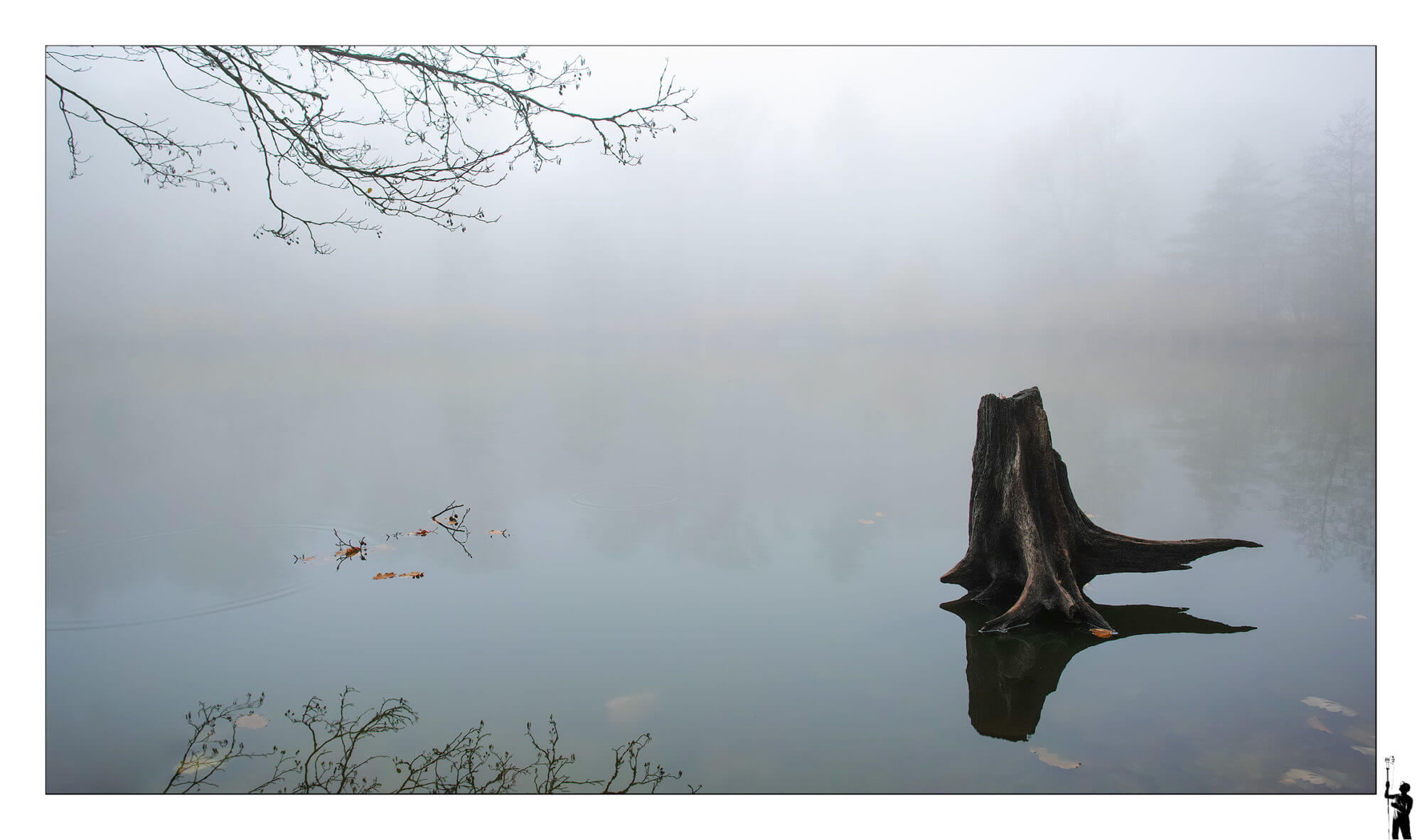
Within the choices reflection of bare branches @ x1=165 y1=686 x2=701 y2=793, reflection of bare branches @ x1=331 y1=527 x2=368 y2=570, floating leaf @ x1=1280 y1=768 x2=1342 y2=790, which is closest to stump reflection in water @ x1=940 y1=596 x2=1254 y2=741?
floating leaf @ x1=1280 y1=768 x2=1342 y2=790

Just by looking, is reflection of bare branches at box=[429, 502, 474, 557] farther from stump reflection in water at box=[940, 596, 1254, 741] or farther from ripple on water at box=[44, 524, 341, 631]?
stump reflection in water at box=[940, 596, 1254, 741]

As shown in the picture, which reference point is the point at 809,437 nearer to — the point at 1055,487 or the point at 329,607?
the point at 1055,487

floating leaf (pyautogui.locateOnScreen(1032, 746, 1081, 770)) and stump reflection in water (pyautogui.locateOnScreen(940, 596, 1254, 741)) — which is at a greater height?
stump reflection in water (pyautogui.locateOnScreen(940, 596, 1254, 741))

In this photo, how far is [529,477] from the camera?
6941 mm

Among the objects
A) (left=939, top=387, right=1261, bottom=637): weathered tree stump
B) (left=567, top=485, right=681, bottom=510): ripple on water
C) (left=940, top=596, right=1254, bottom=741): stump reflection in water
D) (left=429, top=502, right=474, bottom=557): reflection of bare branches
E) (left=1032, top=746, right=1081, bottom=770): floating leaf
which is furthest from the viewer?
(left=567, top=485, right=681, bottom=510): ripple on water

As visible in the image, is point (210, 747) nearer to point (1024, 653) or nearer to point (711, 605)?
point (711, 605)

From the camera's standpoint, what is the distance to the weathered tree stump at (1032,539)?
3.79 meters

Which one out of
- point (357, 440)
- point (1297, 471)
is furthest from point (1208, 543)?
point (357, 440)

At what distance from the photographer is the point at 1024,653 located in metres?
3.45

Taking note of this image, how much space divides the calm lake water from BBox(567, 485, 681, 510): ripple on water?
0.04 meters

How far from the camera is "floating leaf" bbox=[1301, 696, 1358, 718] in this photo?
3.04m

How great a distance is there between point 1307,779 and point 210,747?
13.2 ft

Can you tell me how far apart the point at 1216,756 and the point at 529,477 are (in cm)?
549
